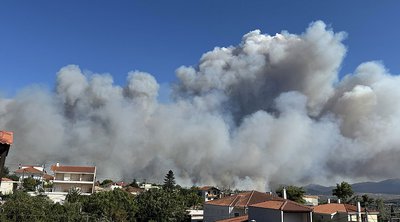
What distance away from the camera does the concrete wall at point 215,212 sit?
59.1m

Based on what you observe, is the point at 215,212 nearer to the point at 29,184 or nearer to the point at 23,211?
the point at 23,211

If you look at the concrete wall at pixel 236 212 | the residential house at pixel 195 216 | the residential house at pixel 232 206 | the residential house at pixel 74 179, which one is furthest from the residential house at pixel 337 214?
the residential house at pixel 74 179

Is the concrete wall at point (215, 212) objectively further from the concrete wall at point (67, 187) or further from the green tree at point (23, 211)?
the concrete wall at point (67, 187)

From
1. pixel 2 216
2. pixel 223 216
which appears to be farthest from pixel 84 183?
pixel 2 216

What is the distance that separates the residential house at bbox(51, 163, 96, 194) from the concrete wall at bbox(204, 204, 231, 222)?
45.5 metres

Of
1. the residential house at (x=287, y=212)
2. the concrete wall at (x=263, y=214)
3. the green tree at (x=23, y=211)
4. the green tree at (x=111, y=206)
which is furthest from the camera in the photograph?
the green tree at (x=111, y=206)

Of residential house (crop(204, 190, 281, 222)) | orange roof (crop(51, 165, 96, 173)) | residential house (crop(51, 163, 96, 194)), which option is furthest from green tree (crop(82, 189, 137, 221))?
orange roof (crop(51, 165, 96, 173))

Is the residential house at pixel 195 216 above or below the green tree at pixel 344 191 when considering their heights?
below

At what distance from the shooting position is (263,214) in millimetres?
41719

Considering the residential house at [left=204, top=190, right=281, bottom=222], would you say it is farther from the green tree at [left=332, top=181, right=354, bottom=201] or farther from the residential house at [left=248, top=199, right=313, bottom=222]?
the green tree at [left=332, top=181, right=354, bottom=201]

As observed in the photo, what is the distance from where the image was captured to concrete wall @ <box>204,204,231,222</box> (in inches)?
2327

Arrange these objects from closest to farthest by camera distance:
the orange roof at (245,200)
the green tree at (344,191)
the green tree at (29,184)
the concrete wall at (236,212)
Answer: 1. the concrete wall at (236,212)
2. the orange roof at (245,200)
3. the green tree at (344,191)
4. the green tree at (29,184)

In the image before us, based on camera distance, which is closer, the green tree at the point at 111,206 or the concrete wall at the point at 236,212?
the concrete wall at the point at 236,212

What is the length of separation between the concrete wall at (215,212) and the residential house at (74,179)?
4549 centimetres
